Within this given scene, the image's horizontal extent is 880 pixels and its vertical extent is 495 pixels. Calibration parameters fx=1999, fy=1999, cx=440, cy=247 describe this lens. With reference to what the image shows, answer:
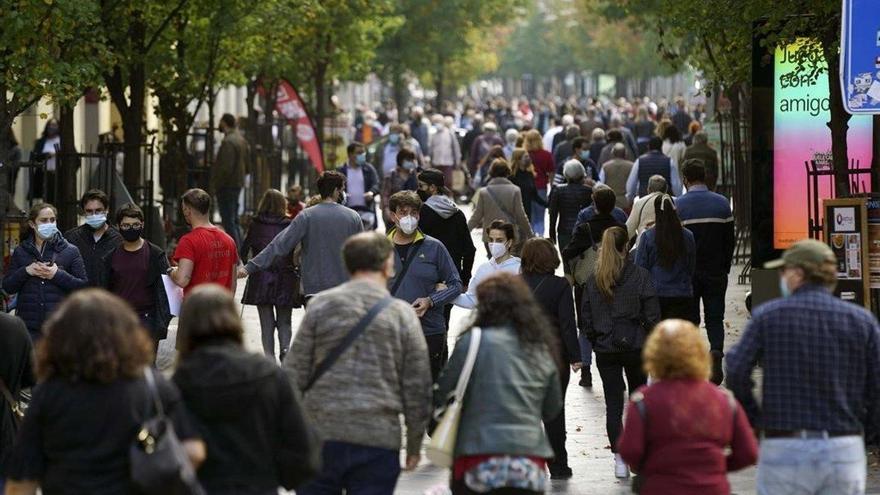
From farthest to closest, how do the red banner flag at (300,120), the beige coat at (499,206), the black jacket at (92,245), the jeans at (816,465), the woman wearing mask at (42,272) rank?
the red banner flag at (300,120)
the beige coat at (499,206)
the black jacket at (92,245)
the woman wearing mask at (42,272)
the jeans at (816,465)

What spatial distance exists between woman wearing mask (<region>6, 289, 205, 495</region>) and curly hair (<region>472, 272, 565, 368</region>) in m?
1.74

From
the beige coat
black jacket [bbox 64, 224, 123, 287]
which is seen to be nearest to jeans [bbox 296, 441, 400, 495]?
black jacket [bbox 64, 224, 123, 287]

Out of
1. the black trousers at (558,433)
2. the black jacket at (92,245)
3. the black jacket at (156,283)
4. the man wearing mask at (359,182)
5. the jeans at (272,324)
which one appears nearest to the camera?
the black trousers at (558,433)

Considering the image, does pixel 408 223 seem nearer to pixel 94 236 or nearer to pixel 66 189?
pixel 94 236

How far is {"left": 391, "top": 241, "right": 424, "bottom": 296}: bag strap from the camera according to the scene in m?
11.9

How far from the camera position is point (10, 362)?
8.40 meters

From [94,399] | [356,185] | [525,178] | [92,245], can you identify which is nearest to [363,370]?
[94,399]

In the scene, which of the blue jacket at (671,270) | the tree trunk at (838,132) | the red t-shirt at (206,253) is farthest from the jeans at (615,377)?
the tree trunk at (838,132)

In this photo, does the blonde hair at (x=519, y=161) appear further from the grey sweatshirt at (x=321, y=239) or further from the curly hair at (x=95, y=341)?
the curly hair at (x=95, y=341)

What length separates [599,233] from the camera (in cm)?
1440

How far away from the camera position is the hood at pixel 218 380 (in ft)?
21.7

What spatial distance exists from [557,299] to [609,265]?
0.59m

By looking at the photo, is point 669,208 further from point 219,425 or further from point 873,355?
point 219,425

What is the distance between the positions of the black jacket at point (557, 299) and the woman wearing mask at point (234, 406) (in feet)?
14.4
